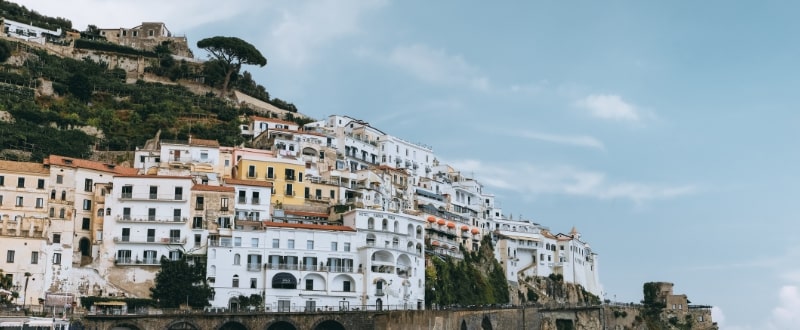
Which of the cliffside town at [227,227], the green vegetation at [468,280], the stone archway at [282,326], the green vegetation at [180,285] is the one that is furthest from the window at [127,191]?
the green vegetation at [468,280]

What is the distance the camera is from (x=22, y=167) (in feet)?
233

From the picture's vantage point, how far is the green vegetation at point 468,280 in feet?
273

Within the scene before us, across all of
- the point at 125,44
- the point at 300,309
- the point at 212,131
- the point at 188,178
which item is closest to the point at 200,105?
the point at 212,131

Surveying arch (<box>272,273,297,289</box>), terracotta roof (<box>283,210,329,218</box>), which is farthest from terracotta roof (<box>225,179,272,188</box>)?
arch (<box>272,273,297,289</box>)

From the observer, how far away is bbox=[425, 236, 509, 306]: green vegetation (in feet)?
273

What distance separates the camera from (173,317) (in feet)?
209

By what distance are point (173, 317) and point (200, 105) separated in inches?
1854

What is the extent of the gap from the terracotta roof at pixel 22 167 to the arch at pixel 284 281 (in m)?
20.1

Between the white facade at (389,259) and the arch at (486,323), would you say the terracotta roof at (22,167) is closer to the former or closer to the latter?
the white facade at (389,259)

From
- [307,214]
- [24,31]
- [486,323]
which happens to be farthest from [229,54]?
[486,323]

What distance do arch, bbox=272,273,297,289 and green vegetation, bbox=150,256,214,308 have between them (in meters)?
5.14

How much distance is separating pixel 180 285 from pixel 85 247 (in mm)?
9475

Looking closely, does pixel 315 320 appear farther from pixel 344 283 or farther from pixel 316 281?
pixel 344 283

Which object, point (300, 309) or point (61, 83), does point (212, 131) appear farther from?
point (300, 309)
